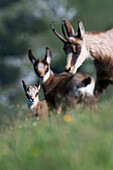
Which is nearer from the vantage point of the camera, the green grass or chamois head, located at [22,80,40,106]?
the green grass

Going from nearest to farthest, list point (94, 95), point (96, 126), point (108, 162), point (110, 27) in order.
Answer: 1. point (108, 162)
2. point (96, 126)
3. point (94, 95)
4. point (110, 27)

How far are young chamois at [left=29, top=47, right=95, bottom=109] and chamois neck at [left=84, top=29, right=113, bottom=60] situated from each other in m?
0.98

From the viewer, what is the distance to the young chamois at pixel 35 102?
1394cm

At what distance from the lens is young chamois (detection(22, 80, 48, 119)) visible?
Answer: 13938 mm

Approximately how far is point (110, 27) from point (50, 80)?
2605mm

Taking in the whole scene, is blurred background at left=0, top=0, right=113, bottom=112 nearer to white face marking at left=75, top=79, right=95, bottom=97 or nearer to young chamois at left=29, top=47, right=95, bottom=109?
young chamois at left=29, top=47, right=95, bottom=109

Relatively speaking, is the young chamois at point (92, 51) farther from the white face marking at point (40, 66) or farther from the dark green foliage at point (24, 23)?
the dark green foliage at point (24, 23)

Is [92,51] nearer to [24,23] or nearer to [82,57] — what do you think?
[82,57]

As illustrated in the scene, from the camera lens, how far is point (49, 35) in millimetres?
169750

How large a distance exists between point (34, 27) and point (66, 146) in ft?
569

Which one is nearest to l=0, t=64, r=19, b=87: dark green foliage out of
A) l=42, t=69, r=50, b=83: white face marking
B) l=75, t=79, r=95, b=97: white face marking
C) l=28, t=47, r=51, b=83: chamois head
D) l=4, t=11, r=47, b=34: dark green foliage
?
l=4, t=11, r=47, b=34: dark green foliage

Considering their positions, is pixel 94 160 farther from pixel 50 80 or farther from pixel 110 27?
pixel 110 27

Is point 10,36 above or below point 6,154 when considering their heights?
below

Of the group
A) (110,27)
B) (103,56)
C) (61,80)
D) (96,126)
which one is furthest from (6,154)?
(110,27)
